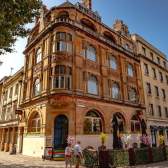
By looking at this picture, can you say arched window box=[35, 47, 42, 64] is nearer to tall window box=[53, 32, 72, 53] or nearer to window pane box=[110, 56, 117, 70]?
tall window box=[53, 32, 72, 53]

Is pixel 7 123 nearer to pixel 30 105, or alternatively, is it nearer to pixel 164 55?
pixel 30 105

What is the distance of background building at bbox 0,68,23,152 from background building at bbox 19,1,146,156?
418cm

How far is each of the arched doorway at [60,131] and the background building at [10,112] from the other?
403 inches

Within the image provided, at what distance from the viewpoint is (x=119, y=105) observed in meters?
23.1

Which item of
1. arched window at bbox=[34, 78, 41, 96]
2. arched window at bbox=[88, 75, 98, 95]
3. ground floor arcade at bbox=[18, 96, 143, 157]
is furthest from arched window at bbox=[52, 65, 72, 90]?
arched window at bbox=[34, 78, 41, 96]

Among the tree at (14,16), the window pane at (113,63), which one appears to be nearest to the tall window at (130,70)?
the window pane at (113,63)

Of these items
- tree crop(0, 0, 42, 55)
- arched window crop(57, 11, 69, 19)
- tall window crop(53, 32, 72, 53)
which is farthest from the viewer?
arched window crop(57, 11, 69, 19)

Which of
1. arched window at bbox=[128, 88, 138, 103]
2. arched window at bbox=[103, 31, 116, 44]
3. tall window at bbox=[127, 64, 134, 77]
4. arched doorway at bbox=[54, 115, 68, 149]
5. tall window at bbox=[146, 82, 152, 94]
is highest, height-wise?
arched window at bbox=[103, 31, 116, 44]

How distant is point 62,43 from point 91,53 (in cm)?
395

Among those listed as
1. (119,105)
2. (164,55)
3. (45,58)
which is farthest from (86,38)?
(164,55)

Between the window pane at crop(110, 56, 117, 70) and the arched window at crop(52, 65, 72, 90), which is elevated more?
the window pane at crop(110, 56, 117, 70)

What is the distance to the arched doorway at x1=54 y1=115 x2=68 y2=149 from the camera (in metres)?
17.6

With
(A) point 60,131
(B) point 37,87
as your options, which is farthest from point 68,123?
(B) point 37,87

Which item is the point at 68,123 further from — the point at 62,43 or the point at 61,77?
the point at 62,43
